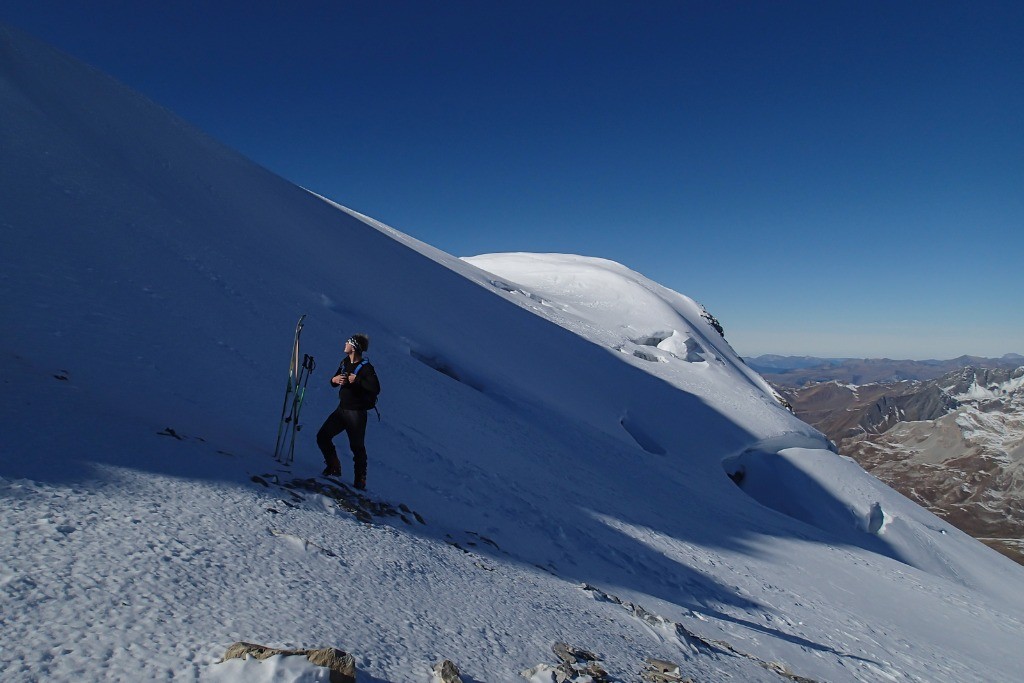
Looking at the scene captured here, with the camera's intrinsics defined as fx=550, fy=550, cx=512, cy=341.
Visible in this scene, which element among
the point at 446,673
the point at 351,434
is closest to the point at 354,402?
the point at 351,434

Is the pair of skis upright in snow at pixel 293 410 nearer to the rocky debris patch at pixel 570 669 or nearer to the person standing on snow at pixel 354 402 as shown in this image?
the person standing on snow at pixel 354 402

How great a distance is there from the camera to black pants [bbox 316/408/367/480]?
6.75m

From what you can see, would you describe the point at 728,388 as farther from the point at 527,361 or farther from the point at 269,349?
the point at 269,349

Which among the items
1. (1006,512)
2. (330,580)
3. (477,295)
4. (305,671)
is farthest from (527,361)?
(1006,512)

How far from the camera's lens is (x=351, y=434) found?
6.76m

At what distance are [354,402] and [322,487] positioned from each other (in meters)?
1.06

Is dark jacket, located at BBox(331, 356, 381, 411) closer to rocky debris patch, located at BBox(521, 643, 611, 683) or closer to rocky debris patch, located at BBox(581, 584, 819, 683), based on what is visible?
rocky debris patch, located at BBox(521, 643, 611, 683)

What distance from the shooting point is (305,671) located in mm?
2914

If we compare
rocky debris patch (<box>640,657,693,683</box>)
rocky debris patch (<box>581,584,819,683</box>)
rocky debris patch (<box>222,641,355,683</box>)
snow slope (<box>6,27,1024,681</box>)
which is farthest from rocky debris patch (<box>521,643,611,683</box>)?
rocky debris patch (<box>581,584,819,683</box>)

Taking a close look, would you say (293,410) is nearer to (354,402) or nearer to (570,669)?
(354,402)

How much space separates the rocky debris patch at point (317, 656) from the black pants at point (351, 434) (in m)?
3.61

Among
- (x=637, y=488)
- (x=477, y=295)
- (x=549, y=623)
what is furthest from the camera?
(x=477, y=295)

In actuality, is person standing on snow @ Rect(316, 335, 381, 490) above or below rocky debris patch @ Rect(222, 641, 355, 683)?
above

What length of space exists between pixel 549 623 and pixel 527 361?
18.2 metres
